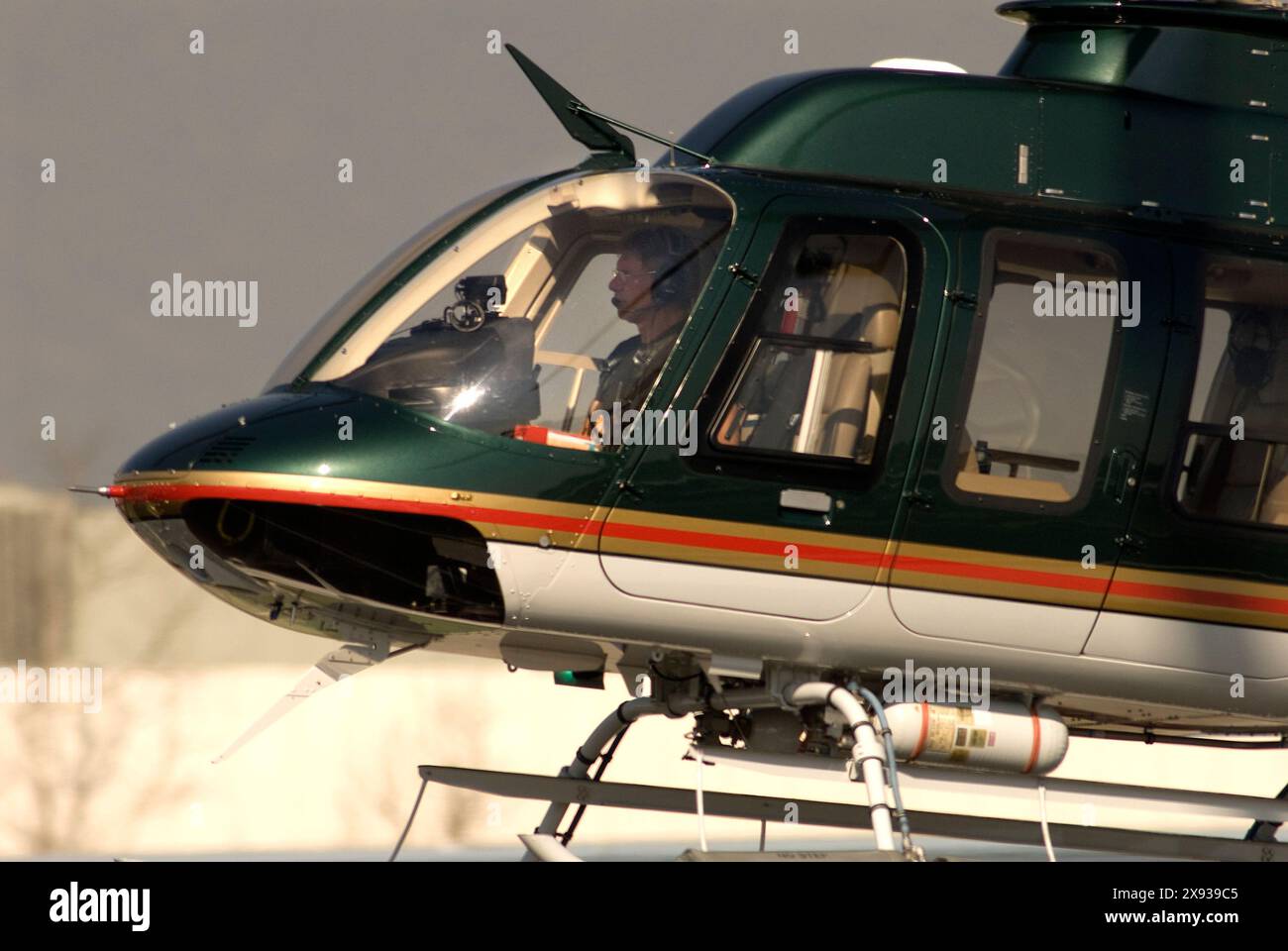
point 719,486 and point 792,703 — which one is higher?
point 719,486

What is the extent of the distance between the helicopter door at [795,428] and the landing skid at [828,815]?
1.00 m

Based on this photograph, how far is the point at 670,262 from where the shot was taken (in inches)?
249

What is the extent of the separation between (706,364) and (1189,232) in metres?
1.83

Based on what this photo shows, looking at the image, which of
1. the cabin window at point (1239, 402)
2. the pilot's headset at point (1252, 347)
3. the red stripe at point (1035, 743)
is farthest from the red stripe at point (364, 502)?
the pilot's headset at point (1252, 347)

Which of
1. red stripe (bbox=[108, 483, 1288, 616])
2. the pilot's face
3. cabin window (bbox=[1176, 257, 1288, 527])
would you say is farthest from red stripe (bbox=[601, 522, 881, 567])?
cabin window (bbox=[1176, 257, 1288, 527])

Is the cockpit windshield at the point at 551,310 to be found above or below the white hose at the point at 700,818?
above

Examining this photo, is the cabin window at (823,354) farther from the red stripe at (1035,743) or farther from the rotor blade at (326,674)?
the rotor blade at (326,674)

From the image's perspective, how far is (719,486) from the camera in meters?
6.13

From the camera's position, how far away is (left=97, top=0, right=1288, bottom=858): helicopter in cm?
607

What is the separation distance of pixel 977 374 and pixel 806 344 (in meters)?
0.58

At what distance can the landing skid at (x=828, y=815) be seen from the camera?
6.83 metres

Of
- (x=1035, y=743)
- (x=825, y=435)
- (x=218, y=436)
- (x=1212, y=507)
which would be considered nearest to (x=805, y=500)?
(x=825, y=435)
